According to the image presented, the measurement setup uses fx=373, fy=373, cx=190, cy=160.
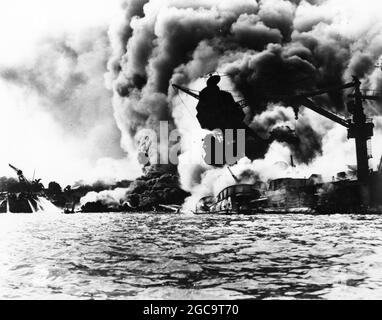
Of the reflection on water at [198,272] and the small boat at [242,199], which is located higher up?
the small boat at [242,199]

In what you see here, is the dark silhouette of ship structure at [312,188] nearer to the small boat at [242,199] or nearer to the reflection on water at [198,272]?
the small boat at [242,199]

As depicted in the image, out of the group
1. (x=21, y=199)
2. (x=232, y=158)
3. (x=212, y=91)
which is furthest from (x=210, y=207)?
(x=21, y=199)

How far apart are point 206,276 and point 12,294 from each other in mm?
4528

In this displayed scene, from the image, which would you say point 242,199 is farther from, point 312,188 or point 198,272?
point 198,272

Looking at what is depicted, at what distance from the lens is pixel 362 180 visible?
175 ft

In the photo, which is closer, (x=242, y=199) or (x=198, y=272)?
(x=198, y=272)

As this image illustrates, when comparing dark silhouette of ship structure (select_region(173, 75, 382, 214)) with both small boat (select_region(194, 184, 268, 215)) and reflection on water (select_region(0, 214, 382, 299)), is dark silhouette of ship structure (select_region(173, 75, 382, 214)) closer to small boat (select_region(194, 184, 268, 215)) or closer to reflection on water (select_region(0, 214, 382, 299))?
small boat (select_region(194, 184, 268, 215))

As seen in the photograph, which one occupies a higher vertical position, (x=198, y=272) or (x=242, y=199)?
(x=242, y=199)

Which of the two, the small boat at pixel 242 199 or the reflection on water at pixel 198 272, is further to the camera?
the small boat at pixel 242 199

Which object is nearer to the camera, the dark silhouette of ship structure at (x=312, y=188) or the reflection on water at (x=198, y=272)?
the reflection on water at (x=198, y=272)

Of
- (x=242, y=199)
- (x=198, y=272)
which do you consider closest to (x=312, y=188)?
(x=242, y=199)

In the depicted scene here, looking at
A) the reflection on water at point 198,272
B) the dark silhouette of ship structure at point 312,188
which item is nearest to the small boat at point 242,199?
the dark silhouette of ship structure at point 312,188

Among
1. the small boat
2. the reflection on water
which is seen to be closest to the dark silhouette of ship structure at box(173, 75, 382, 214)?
the small boat

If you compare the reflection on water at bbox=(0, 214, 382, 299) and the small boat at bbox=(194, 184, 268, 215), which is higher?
the small boat at bbox=(194, 184, 268, 215)
